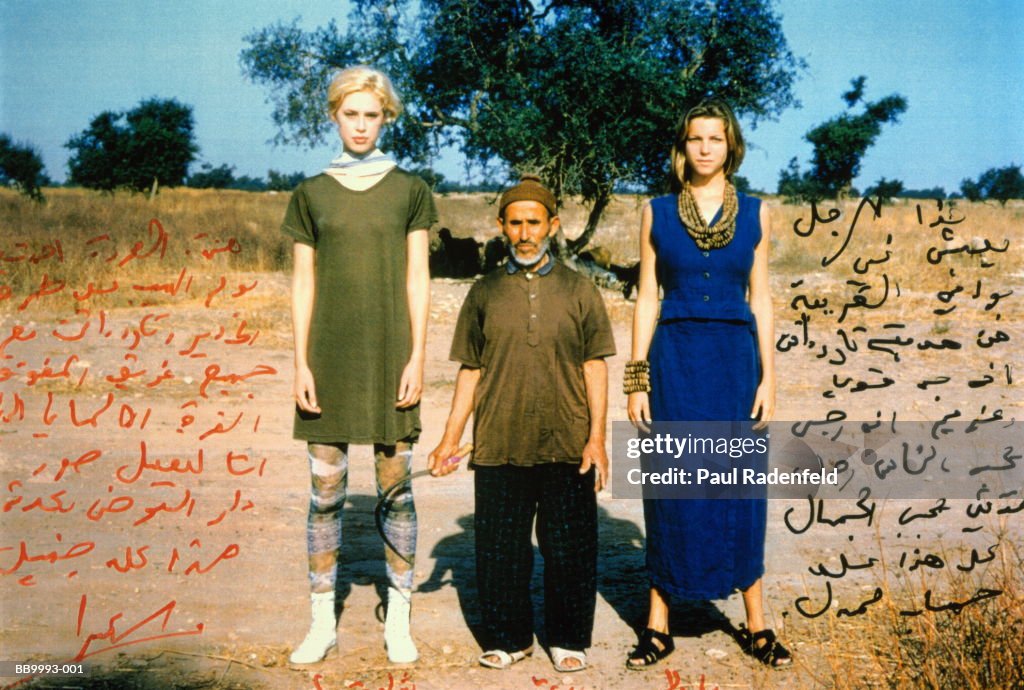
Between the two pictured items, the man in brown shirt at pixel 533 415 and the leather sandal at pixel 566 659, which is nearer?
the man in brown shirt at pixel 533 415

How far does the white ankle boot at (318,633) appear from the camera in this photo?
3639 millimetres

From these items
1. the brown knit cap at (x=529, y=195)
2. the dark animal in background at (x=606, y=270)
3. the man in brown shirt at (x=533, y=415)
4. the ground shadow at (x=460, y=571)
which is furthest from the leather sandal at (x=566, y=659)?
the dark animal in background at (x=606, y=270)

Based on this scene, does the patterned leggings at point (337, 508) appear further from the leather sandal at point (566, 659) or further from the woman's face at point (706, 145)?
the woman's face at point (706, 145)

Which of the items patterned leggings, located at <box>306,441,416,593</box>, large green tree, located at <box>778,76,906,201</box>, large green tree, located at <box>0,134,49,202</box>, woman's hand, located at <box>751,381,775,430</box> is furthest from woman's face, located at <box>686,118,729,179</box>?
large green tree, located at <box>778,76,906,201</box>

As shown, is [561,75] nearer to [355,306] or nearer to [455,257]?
[455,257]

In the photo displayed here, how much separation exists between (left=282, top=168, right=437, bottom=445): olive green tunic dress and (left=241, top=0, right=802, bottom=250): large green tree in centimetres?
1272

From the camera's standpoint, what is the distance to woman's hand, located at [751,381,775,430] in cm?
355

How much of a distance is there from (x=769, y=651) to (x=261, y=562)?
8.32 ft

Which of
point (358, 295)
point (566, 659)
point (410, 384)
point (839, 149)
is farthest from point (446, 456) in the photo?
point (839, 149)

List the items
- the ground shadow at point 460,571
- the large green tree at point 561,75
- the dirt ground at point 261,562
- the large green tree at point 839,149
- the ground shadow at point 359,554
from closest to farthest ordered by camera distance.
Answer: the dirt ground at point 261,562, the ground shadow at point 460,571, the ground shadow at point 359,554, the large green tree at point 561,75, the large green tree at point 839,149

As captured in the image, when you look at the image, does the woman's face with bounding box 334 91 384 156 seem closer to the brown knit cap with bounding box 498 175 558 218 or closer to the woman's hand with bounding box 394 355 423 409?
the brown knit cap with bounding box 498 175 558 218

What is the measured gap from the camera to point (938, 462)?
679cm

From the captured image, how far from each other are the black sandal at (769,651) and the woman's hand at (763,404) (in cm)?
83

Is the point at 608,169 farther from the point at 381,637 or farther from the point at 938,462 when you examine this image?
the point at 381,637
